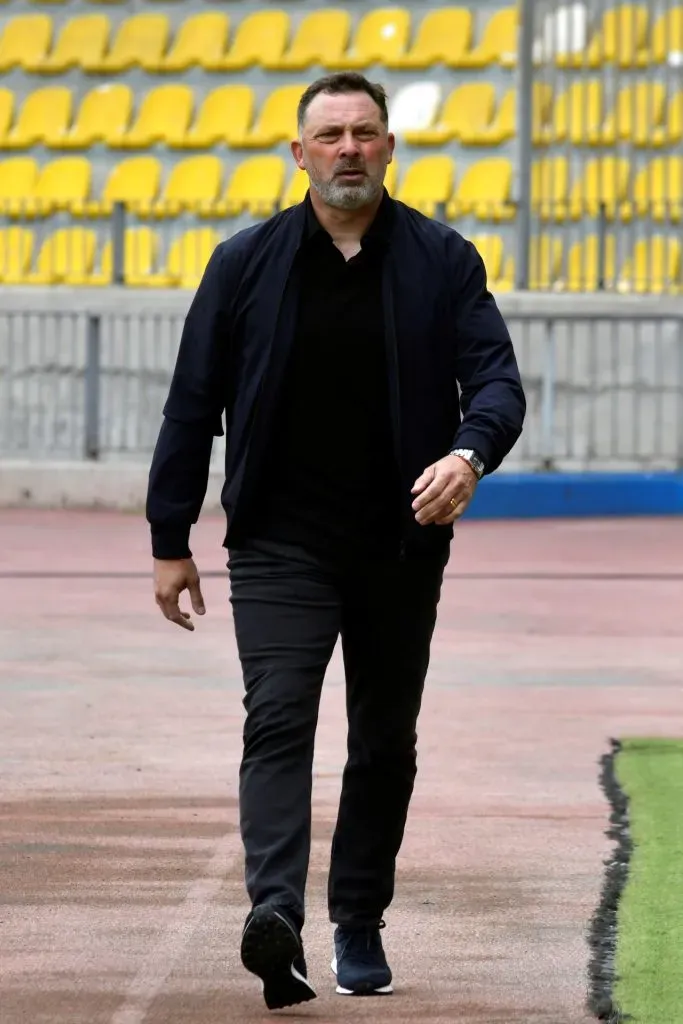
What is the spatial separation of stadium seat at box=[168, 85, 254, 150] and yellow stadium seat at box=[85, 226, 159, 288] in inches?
104

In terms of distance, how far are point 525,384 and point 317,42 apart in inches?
250

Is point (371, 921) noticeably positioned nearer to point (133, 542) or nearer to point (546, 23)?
point (133, 542)

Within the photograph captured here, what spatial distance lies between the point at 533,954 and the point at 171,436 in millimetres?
1483

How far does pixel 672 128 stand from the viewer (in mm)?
20812

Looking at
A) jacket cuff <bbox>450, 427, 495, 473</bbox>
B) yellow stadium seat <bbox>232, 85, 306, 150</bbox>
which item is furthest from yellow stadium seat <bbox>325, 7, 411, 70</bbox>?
jacket cuff <bbox>450, 427, 495, 473</bbox>

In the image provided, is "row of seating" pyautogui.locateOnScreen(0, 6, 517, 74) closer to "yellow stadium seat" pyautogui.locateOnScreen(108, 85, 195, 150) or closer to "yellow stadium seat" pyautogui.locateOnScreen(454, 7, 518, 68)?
"yellow stadium seat" pyautogui.locateOnScreen(454, 7, 518, 68)

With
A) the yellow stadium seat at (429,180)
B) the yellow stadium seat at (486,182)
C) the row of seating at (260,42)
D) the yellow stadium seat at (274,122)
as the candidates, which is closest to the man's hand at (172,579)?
the yellow stadium seat at (486,182)

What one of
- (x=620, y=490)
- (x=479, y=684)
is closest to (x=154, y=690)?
(x=479, y=684)

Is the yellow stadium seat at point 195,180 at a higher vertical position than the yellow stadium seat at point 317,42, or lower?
lower

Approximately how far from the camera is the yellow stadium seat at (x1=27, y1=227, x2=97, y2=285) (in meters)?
21.4

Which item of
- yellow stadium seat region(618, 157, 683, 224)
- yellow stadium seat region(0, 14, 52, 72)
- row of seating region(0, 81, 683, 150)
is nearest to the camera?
Answer: yellow stadium seat region(618, 157, 683, 224)

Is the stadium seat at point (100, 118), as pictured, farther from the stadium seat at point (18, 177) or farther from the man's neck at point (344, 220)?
the man's neck at point (344, 220)

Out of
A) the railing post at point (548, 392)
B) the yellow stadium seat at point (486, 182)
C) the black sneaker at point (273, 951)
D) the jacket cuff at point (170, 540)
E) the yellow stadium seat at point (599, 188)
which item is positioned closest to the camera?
the black sneaker at point (273, 951)

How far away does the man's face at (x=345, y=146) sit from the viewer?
4.52 m
